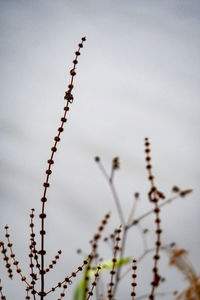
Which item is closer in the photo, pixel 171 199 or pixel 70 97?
pixel 171 199

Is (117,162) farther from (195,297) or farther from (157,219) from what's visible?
(195,297)

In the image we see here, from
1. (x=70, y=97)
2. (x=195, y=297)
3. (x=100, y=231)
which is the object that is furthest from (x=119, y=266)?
(x=70, y=97)

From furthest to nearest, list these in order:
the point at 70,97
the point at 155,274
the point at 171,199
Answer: the point at 70,97 → the point at 155,274 → the point at 171,199

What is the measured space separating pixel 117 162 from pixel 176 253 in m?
0.38

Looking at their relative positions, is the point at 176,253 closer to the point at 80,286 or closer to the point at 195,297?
the point at 195,297

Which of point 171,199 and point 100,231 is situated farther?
point 100,231

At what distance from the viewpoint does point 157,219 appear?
115cm

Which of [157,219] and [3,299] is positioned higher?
[3,299]

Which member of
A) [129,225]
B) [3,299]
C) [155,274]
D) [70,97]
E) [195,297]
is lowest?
[195,297]

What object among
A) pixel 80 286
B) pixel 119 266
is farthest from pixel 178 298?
pixel 80 286

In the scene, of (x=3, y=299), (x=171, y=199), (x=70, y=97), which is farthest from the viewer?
(x=3, y=299)

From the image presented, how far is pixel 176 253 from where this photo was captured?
1.09 m

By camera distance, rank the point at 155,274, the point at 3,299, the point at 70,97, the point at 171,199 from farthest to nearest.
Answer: the point at 3,299, the point at 70,97, the point at 155,274, the point at 171,199

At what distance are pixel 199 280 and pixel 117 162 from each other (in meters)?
0.51
